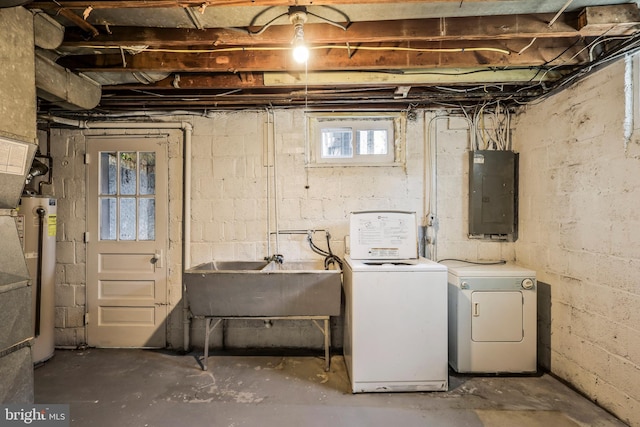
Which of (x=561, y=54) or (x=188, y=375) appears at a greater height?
(x=561, y=54)

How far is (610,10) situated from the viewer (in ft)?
5.68

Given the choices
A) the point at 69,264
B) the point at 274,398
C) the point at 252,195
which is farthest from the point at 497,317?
the point at 69,264

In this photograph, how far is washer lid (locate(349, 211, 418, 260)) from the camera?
2639mm

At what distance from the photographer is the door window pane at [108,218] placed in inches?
122

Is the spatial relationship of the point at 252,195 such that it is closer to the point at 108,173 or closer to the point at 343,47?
the point at 108,173

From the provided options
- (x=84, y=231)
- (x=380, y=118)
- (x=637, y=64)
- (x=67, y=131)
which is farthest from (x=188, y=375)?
(x=637, y=64)

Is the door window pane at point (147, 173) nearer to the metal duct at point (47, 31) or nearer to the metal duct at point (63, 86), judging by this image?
the metal duct at point (63, 86)

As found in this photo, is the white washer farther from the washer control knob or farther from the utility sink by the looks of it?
the utility sink

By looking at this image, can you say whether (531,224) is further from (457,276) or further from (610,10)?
(610,10)

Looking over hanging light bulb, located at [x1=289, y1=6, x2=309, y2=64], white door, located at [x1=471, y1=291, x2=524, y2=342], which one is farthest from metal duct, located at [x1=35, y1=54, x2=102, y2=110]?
white door, located at [x1=471, y1=291, x2=524, y2=342]

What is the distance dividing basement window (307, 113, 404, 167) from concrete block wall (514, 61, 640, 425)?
4.02 feet

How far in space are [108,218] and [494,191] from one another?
12.3ft

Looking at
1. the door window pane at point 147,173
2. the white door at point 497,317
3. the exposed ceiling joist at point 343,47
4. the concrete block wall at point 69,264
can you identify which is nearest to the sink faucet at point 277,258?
the door window pane at point 147,173

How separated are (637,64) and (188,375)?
12.6ft
